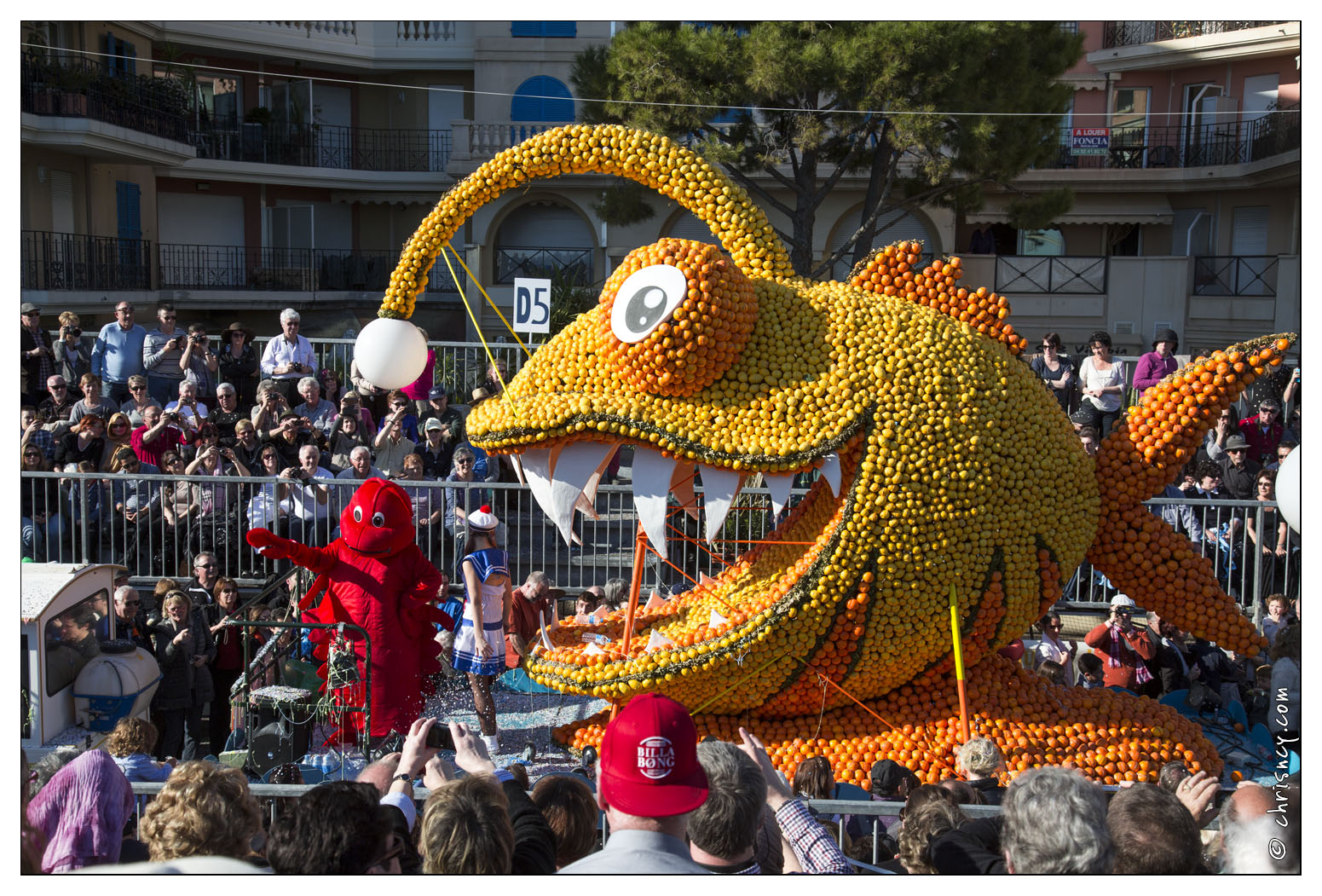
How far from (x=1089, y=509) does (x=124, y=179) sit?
1821cm

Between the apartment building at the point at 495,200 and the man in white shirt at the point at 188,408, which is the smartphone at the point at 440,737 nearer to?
the man in white shirt at the point at 188,408

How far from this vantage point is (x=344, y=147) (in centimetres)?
2275

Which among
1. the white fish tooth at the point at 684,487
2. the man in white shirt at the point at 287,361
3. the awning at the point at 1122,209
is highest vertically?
the awning at the point at 1122,209

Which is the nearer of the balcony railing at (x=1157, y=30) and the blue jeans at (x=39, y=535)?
the blue jeans at (x=39, y=535)

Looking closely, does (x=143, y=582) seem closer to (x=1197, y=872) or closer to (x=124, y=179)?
(x=1197, y=872)

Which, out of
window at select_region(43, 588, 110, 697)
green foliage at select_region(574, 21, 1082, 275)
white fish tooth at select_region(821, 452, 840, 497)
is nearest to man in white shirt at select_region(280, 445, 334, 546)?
window at select_region(43, 588, 110, 697)

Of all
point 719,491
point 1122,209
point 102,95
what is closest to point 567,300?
point 102,95

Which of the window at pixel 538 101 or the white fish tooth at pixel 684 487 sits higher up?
the window at pixel 538 101

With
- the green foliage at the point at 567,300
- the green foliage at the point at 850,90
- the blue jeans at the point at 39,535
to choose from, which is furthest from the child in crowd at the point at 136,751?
the green foliage at the point at 567,300

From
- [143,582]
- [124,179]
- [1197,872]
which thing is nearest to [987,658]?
[1197,872]

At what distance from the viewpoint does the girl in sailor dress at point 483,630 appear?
6309 mm

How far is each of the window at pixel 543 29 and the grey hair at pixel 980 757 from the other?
18456 mm

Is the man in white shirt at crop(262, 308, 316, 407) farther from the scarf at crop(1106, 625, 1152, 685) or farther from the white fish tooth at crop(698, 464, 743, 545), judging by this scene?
the scarf at crop(1106, 625, 1152, 685)

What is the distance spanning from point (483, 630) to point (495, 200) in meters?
14.0
